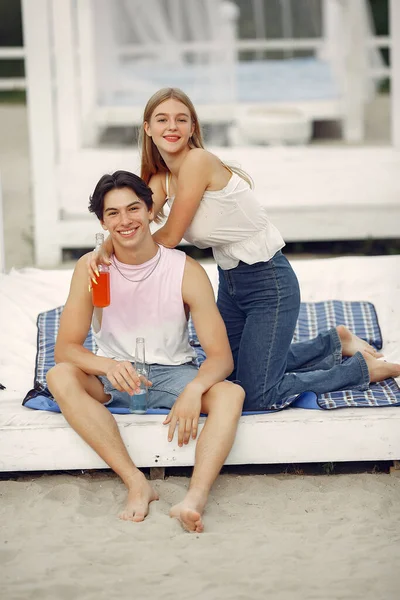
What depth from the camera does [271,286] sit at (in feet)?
11.1

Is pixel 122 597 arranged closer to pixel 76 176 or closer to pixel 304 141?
pixel 76 176

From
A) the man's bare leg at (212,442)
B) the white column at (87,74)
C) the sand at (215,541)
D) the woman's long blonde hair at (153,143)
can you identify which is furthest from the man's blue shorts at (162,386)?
the white column at (87,74)

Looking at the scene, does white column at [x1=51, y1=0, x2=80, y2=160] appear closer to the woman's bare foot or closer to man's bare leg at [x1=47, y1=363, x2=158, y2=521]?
man's bare leg at [x1=47, y1=363, x2=158, y2=521]

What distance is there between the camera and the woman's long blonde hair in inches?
129

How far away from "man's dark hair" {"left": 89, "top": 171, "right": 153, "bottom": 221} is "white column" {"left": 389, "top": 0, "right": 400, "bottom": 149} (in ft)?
13.1

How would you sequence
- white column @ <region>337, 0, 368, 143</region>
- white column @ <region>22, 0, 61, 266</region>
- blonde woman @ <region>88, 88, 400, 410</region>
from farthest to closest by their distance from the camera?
1. white column @ <region>337, 0, 368, 143</region>
2. white column @ <region>22, 0, 61, 266</region>
3. blonde woman @ <region>88, 88, 400, 410</region>

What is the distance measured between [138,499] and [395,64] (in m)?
4.81

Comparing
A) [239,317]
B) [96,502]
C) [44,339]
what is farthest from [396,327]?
[96,502]

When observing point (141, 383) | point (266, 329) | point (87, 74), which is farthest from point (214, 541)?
point (87, 74)

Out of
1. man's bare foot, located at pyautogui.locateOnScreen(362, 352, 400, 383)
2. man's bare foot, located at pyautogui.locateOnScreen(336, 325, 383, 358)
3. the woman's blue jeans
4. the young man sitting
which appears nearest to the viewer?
the young man sitting

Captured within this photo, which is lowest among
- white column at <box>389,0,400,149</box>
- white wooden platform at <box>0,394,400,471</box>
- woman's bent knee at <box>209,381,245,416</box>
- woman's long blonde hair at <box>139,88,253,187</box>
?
white wooden platform at <box>0,394,400,471</box>

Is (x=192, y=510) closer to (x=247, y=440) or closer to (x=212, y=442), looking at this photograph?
(x=212, y=442)

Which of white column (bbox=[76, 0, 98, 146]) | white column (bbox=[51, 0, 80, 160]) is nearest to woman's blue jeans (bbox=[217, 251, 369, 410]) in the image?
white column (bbox=[51, 0, 80, 160])

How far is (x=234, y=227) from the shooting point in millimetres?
3309
